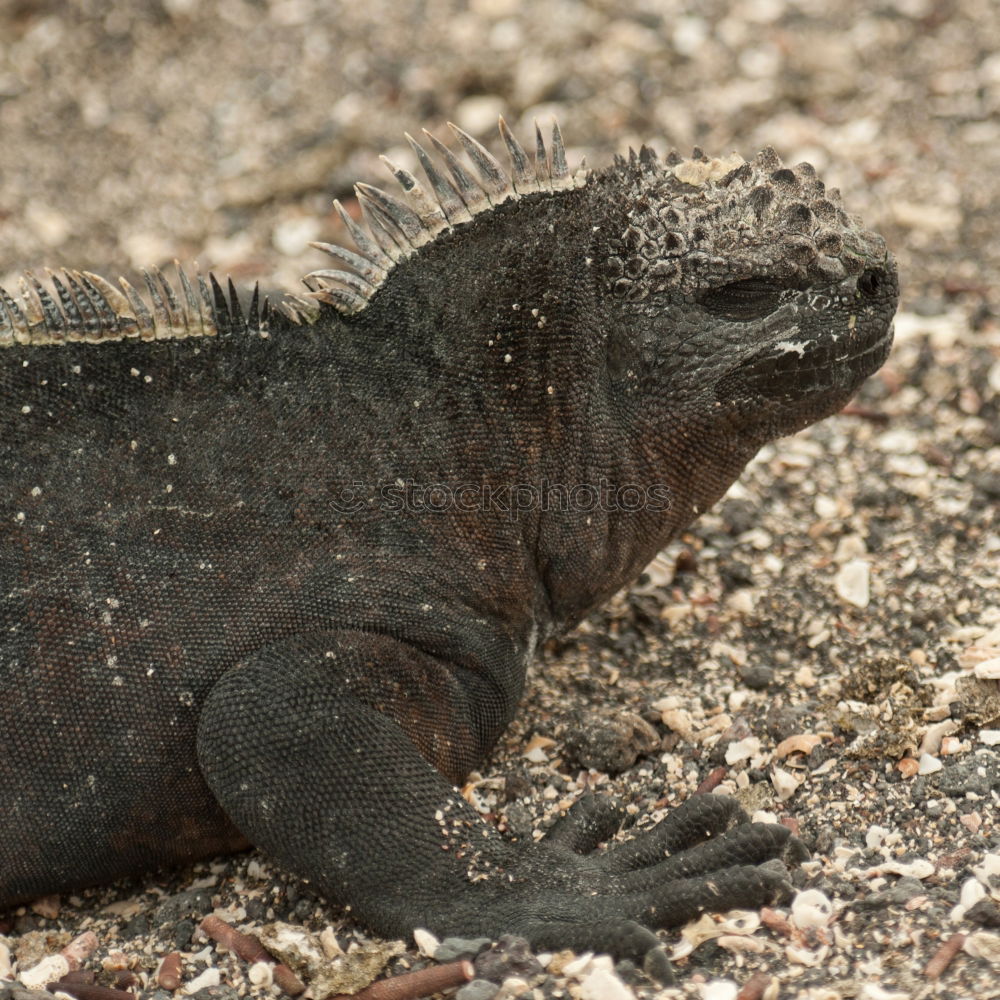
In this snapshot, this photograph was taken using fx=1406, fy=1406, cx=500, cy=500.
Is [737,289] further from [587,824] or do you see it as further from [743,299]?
[587,824]

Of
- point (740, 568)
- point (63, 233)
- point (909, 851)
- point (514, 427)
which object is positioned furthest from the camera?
point (63, 233)

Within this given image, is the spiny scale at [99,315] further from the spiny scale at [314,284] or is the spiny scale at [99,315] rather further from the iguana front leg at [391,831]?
the iguana front leg at [391,831]

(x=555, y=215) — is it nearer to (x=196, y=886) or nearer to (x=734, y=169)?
(x=734, y=169)

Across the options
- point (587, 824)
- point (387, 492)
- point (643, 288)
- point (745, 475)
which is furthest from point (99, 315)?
point (745, 475)

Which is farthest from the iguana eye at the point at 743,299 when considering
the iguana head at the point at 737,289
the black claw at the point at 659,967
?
the black claw at the point at 659,967

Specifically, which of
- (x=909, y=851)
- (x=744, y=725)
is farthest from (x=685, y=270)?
(x=909, y=851)
